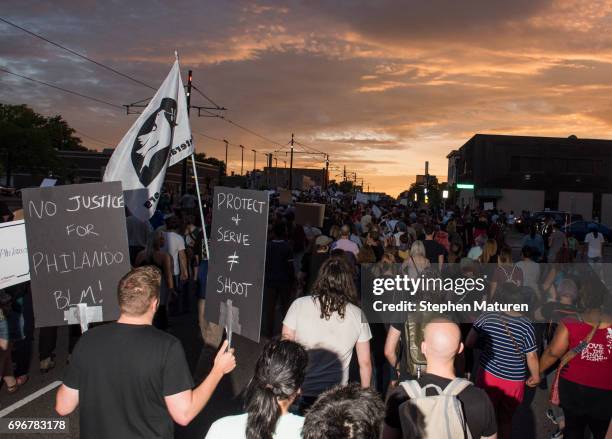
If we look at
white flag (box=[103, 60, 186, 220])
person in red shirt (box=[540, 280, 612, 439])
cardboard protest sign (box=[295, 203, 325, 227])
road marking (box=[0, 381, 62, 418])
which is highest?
white flag (box=[103, 60, 186, 220])

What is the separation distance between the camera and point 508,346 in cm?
502

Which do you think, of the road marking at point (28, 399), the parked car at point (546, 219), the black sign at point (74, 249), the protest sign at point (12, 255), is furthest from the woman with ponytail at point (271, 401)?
the parked car at point (546, 219)

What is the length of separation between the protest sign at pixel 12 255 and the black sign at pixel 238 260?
95.2 inches

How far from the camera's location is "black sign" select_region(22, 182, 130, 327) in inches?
205

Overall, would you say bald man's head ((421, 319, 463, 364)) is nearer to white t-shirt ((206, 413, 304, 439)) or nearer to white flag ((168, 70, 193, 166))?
white t-shirt ((206, 413, 304, 439))

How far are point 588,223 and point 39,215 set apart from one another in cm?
3943

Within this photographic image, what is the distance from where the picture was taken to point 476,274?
9.29 m

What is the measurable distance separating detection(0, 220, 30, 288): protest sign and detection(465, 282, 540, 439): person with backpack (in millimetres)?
4702

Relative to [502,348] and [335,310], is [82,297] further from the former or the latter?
[502,348]

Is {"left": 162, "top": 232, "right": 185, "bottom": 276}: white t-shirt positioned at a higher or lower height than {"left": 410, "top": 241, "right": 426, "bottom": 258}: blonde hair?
lower

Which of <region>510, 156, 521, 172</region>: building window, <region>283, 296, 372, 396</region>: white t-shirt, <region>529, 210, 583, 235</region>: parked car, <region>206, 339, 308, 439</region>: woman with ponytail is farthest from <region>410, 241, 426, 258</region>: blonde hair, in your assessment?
<region>510, 156, 521, 172</region>: building window

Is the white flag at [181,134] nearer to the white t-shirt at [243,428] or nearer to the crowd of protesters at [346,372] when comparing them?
the crowd of protesters at [346,372]

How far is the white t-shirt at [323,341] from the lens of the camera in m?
4.56

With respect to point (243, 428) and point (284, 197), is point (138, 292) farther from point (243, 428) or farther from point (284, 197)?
A: point (284, 197)
